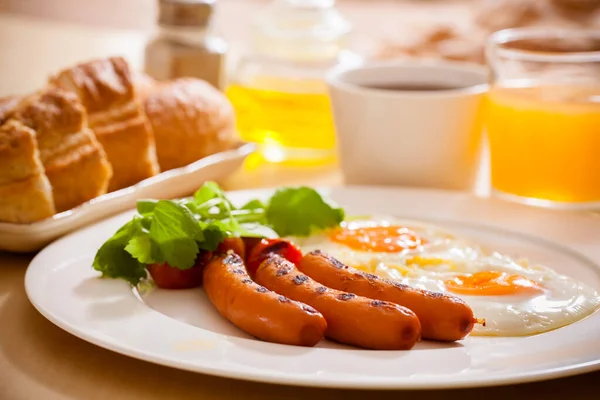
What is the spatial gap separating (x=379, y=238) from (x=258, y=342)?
0.72 m

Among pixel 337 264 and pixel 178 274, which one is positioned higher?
pixel 337 264

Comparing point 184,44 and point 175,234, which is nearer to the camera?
point 175,234

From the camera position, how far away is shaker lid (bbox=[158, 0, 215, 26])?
11.0ft

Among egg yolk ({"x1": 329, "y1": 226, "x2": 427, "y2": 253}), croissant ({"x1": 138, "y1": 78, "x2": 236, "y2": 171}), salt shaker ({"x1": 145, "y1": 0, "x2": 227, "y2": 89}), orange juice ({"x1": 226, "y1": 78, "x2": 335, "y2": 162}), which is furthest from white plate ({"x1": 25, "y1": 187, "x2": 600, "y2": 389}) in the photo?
salt shaker ({"x1": 145, "y1": 0, "x2": 227, "y2": 89})

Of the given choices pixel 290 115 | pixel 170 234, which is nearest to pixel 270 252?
pixel 170 234

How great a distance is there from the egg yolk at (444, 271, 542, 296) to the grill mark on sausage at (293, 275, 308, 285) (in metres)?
0.37

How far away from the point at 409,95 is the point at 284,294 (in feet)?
4.01

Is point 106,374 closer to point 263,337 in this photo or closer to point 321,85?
point 263,337

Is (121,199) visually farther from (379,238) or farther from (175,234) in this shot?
(379,238)

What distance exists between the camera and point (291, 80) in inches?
131

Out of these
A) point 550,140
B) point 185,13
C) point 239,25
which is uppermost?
point 185,13

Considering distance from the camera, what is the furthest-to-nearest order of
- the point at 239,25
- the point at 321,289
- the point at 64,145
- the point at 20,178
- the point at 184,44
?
1. the point at 239,25
2. the point at 184,44
3. the point at 64,145
4. the point at 20,178
5. the point at 321,289

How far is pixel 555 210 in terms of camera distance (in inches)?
102

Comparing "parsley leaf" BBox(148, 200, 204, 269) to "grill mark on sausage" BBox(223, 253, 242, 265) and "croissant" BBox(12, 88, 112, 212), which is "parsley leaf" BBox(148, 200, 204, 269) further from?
A: "croissant" BBox(12, 88, 112, 212)
